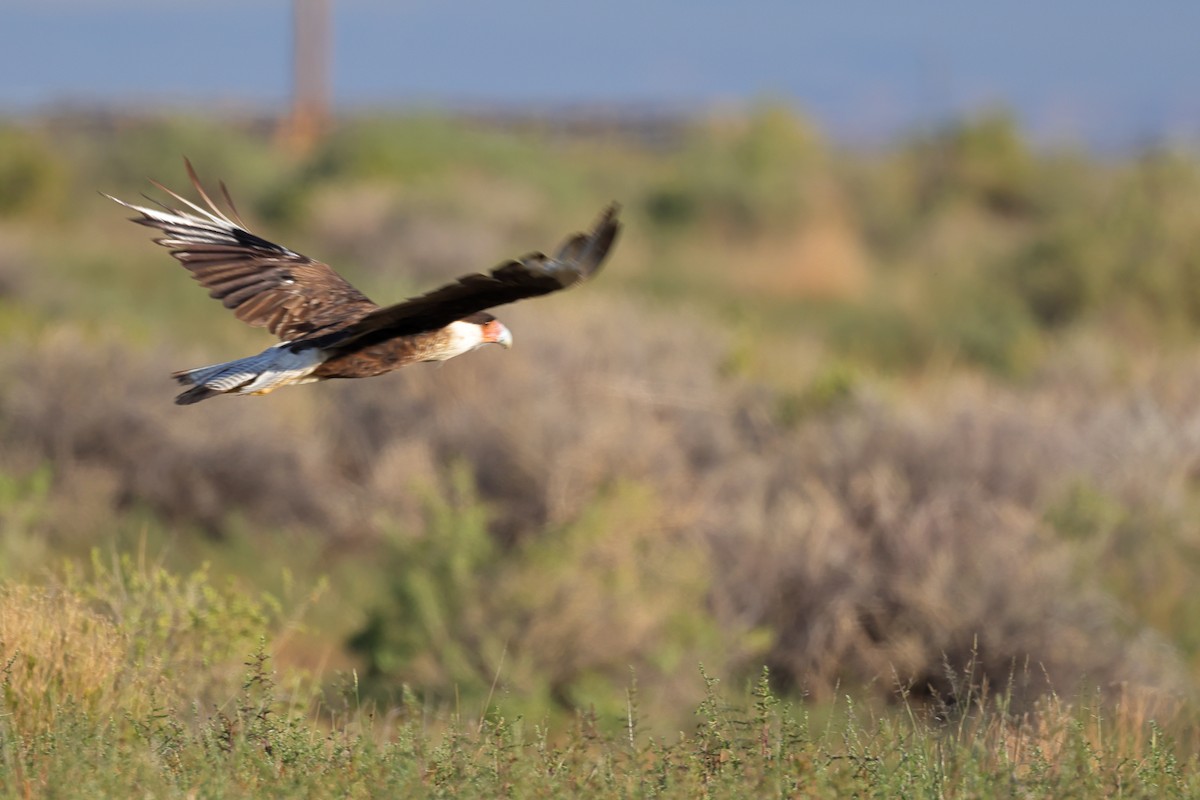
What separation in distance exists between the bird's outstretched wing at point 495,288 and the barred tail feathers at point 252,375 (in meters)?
0.12

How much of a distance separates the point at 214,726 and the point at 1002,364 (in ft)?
40.0

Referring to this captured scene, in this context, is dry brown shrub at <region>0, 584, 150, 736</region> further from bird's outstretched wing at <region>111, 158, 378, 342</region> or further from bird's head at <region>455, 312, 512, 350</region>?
bird's head at <region>455, 312, 512, 350</region>

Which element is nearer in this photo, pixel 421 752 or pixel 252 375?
pixel 421 752

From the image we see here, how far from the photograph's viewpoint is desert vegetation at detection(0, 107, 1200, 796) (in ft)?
15.4

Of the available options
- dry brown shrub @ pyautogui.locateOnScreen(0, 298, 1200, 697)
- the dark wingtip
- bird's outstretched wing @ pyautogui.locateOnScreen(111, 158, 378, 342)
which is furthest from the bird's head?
dry brown shrub @ pyautogui.locateOnScreen(0, 298, 1200, 697)

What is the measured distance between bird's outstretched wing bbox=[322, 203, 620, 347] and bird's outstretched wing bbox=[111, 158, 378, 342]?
44 centimetres

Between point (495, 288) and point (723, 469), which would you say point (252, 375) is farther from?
point (723, 469)

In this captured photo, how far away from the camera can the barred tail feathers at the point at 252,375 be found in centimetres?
538

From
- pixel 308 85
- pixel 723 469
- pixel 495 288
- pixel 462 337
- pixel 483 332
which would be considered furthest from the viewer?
pixel 308 85

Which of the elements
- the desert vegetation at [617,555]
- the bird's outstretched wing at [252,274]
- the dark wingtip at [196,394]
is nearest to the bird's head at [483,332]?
the bird's outstretched wing at [252,274]

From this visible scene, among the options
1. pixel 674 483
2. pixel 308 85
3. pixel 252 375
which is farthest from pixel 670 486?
pixel 308 85

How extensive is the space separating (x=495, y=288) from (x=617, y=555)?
4.32m

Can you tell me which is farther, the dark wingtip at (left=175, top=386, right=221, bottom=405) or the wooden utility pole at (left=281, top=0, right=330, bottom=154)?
the wooden utility pole at (left=281, top=0, right=330, bottom=154)

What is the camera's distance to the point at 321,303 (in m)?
6.24
